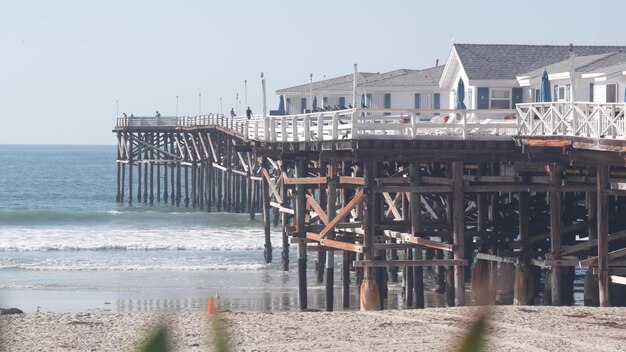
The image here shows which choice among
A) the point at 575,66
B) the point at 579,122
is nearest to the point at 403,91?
the point at 575,66

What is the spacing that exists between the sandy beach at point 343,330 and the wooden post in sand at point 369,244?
2.78 m

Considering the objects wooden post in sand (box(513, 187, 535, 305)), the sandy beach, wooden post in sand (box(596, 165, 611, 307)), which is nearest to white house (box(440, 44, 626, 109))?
wooden post in sand (box(513, 187, 535, 305))

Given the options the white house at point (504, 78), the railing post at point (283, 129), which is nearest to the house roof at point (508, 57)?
the white house at point (504, 78)

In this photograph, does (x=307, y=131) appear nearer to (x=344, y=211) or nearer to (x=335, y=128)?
(x=335, y=128)

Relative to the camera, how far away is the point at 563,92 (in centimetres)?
3050

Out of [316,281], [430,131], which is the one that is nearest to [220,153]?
[316,281]

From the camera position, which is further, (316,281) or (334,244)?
(316,281)

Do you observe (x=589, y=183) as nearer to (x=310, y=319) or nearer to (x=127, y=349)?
(x=310, y=319)

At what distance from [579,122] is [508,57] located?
1459 centimetres

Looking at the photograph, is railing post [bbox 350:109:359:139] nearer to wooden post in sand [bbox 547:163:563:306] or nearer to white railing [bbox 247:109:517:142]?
white railing [bbox 247:109:517:142]

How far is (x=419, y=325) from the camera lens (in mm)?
16312

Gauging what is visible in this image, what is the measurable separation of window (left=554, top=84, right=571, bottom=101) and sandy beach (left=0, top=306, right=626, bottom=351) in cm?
1259

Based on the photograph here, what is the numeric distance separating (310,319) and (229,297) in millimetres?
13226

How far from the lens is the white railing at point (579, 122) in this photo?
62.3 ft
